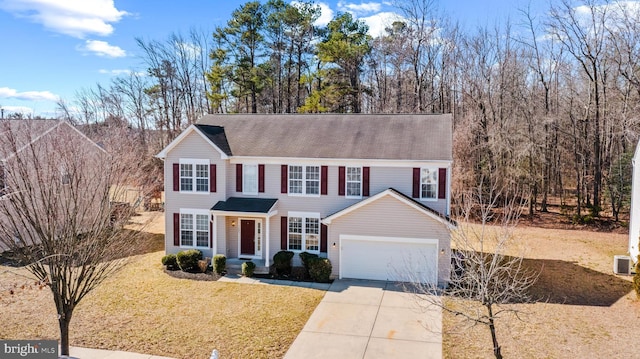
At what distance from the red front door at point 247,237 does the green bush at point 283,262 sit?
6.54ft

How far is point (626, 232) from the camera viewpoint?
27562 mm

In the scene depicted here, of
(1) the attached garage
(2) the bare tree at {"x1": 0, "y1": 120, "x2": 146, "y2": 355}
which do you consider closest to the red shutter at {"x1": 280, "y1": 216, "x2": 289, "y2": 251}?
(1) the attached garage

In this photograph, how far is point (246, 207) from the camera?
19.2 m

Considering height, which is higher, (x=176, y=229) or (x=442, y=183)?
(x=442, y=183)

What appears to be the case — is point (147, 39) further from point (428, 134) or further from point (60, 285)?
point (60, 285)

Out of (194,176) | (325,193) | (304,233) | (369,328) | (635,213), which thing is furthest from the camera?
(635,213)

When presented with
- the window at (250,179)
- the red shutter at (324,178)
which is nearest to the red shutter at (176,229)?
the window at (250,179)

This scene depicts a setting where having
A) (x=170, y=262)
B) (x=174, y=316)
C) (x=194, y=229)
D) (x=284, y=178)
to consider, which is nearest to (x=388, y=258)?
(x=284, y=178)

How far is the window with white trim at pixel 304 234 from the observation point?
19406 mm

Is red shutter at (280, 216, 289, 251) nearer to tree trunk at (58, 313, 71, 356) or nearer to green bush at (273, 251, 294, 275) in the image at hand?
green bush at (273, 251, 294, 275)

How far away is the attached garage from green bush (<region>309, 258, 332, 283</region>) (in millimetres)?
503

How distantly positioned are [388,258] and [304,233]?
159 inches

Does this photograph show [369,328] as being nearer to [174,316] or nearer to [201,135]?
[174,316]

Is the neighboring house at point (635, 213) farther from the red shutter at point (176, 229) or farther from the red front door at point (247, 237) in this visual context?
the red shutter at point (176, 229)
